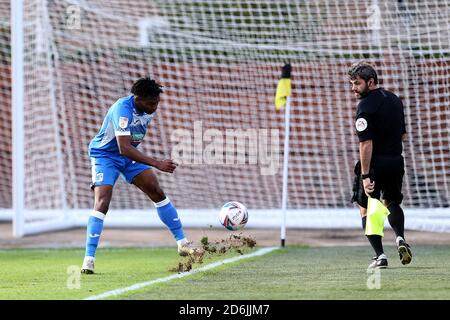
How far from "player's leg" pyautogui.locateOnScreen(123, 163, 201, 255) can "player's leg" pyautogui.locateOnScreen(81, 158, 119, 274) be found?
0.22 metres

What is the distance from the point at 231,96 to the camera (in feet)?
55.6

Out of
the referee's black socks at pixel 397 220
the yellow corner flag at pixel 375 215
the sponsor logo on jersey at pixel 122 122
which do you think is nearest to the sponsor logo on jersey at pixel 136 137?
the sponsor logo on jersey at pixel 122 122

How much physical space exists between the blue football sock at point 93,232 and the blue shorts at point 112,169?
30 centimetres

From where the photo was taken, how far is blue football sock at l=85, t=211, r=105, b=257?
975 centimetres

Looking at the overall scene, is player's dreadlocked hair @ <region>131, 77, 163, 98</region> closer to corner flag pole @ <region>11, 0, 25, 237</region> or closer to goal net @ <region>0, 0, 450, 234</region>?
corner flag pole @ <region>11, 0, 25, 237</region>

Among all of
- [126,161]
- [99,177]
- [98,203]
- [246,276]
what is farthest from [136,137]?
[246,276]

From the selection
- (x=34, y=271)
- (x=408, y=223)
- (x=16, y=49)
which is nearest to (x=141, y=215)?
(x=16, y=49)

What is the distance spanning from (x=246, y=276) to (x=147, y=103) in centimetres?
181

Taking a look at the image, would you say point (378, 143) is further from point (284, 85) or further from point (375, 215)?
point (284, 85)

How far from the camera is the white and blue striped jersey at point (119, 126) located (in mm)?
9641

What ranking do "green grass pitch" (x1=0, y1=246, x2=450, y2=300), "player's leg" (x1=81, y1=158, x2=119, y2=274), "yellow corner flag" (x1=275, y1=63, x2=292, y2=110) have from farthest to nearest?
"yellow corner flag" (x1=275, y1=63, x2=292, y2=110) → "player's leg" (x1=81, y1=158, x2=119, y2=274) → "green grass pitch" (x1=0, y1=246, x2=450, y2=300)

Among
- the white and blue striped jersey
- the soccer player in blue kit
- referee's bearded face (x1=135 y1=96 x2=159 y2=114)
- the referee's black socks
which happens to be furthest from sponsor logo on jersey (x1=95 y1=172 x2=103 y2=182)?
the referee's black socks

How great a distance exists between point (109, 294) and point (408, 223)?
6.39 meters

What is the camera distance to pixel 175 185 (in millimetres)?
17312
